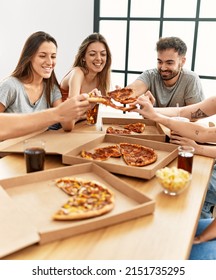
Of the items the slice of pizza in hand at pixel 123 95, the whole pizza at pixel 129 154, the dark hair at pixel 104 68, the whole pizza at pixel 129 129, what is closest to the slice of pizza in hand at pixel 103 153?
the whole pizza at pixel 129 154

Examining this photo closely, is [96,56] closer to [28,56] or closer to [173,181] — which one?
[28,56]

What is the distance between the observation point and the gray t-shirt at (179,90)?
132 inches

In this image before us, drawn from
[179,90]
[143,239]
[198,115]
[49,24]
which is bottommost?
[143,239]

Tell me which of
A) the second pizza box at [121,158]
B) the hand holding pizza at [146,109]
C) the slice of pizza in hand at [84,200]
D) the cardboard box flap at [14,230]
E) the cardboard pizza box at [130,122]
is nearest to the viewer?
the cardboard box flap at [14,230]

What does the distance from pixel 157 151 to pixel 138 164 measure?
10.6 inches

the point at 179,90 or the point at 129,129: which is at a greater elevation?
the point at 179,90

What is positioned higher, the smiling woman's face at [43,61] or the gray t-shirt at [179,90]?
the smiling woman's face at [43,61]

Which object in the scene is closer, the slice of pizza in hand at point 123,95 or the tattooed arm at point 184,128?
the tattooed arm at point 184,128

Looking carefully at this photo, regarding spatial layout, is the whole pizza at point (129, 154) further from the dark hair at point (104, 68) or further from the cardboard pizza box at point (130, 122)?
the dark hair at point (104, 68)

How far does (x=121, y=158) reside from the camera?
1.79 meters

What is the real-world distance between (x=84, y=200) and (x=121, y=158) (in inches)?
23.1

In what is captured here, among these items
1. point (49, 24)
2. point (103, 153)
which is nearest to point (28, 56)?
point (103, 153)

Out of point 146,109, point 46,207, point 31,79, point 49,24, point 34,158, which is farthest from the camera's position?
point 49,24

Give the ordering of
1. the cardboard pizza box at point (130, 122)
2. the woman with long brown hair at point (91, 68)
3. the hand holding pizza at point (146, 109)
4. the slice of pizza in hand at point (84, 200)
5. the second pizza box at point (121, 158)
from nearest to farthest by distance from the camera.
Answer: the slice of pizza in hand at point (84, 200) < the second pizza box at point (121, 158) < the hand holding pizza at point (146, 109) < the cardboard pizza box at point (130, 122) < the woman with long brown hair at point (91, 68)
